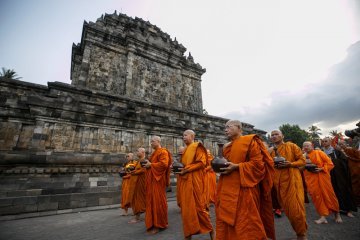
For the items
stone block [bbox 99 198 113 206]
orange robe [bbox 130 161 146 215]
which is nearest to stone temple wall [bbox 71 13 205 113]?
stone block [bbox 99 198 113 206]

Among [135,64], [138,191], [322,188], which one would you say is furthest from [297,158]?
[135,64]

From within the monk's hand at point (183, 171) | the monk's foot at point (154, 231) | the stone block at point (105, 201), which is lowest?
the stone block at point (105, 201)

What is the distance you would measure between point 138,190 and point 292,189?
3.76m

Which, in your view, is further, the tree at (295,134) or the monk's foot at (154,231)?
the tree at (295,134)

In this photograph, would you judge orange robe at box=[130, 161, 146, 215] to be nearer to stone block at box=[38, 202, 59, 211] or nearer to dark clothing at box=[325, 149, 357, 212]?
stone block at box=[38, 202, 59, 211]

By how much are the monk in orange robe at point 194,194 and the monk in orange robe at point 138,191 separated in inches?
71.5

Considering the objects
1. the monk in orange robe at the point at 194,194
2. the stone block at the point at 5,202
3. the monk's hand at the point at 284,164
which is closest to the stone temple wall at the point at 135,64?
the stone block at the point at 5,202

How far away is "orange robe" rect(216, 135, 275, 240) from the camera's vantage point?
7.84 ft

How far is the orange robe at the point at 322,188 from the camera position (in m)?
4.49

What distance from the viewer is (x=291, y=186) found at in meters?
3.46

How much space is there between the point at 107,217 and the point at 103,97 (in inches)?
334

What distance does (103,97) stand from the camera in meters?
12.1

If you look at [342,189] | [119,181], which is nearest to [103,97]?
[119,181]

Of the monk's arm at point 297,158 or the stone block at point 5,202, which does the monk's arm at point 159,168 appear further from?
the stone block at point 5,202
